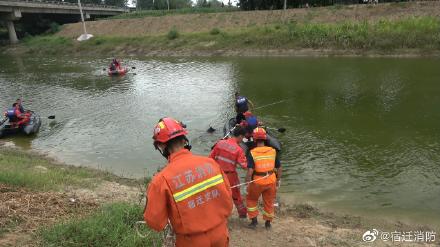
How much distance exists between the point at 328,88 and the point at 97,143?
1349 cm

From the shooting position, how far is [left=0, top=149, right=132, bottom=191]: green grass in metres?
8.50

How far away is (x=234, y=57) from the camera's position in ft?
132

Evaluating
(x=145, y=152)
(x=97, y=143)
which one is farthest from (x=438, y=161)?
(x=97, y=143)

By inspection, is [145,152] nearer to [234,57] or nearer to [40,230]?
[40,230]

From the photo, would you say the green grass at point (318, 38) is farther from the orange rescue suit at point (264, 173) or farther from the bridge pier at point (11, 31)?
the orange rescue suit at point (264, 173)

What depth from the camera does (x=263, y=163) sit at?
7.13m

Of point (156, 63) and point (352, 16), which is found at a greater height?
point (352, 16)

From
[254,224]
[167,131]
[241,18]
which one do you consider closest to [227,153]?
[254,224]

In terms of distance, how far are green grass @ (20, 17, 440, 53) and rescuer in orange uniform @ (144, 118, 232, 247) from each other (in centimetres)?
3446

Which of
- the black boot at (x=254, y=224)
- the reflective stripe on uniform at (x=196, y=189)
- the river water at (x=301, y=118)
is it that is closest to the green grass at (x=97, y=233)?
the black boot at (x=254, y=224)

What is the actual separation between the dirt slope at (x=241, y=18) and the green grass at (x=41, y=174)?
3823 cm

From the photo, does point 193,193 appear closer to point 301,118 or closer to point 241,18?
point 301,118

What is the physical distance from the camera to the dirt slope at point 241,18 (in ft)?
138

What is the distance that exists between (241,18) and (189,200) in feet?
168
